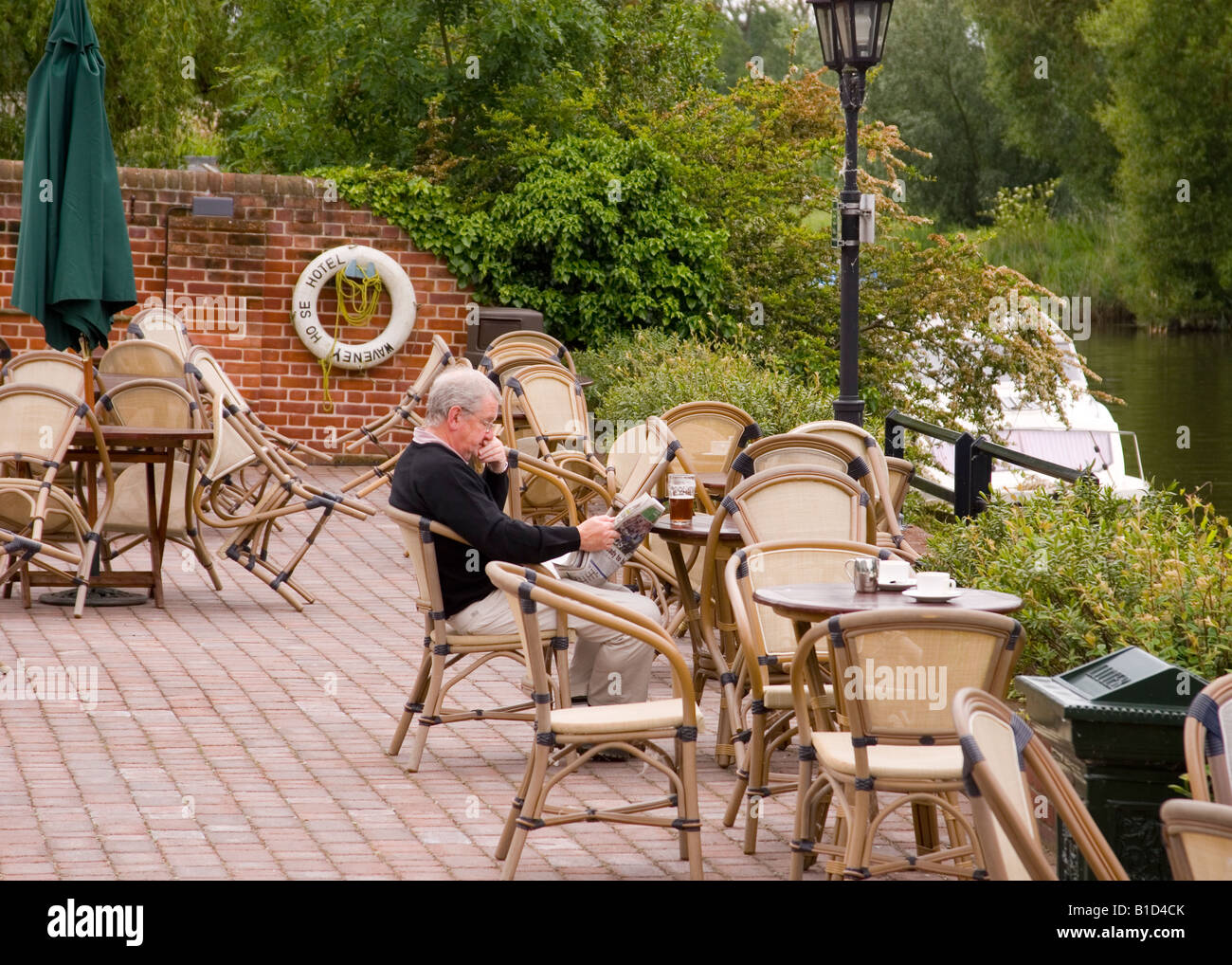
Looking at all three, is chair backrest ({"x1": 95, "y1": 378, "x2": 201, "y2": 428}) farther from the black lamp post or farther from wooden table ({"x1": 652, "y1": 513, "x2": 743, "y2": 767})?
the black lamp post

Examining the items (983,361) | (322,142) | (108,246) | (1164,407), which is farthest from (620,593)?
(1164,407)

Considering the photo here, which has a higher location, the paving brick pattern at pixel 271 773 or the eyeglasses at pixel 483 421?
the eyeglasses at pixel 483 421

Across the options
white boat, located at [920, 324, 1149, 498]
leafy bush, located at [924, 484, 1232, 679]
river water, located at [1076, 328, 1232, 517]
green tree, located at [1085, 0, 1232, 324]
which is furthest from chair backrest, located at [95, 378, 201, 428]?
green tree, located at [1085, 0, 1232, 324]

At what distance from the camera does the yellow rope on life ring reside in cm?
1341

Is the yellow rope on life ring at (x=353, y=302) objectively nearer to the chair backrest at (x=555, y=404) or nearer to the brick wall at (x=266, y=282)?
the brick wall at (x=266, y=282)

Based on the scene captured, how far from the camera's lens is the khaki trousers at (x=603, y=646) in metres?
5.35

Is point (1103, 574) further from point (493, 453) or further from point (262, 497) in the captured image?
point (262, 497)

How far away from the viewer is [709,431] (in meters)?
7.79

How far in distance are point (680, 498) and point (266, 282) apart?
8352 mm

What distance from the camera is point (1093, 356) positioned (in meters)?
37.2

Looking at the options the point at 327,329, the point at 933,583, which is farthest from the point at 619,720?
the point at 327,329

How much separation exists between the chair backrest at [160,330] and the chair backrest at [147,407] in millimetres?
2553

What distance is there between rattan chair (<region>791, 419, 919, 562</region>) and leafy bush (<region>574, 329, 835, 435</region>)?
2.17m

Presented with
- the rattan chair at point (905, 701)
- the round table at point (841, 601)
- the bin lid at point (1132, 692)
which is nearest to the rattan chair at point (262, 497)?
the round table at point (841, 601)
